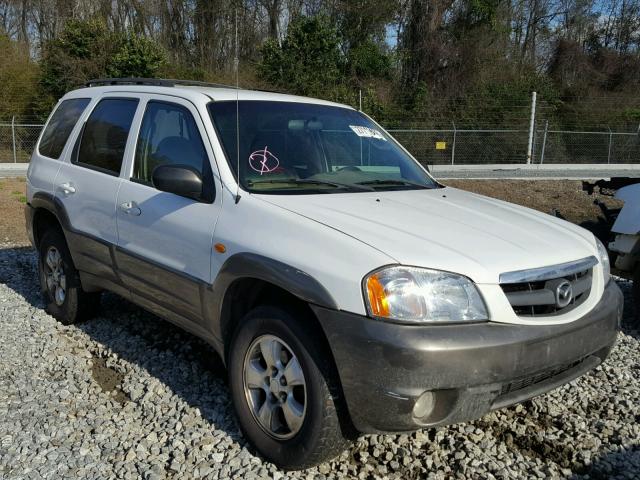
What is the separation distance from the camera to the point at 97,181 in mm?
4480

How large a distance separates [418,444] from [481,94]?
26237mm

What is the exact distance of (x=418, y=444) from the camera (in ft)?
11.0

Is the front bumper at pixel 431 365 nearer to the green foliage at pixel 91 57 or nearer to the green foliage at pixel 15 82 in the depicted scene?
the green foliage at pixel 91 57

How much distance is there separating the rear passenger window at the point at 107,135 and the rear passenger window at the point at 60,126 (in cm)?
30

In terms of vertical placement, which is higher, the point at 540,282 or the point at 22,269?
the point at 540,282

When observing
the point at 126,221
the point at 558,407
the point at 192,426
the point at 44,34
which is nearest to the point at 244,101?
the point at 126,221

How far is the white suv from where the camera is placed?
2664 millimetres

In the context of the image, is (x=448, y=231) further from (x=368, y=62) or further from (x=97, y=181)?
(x=368, y=62)

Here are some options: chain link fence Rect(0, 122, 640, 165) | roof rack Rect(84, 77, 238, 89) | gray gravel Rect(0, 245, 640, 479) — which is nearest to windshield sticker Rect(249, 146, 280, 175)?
roof rack Rect(84, 77, 238, 89)

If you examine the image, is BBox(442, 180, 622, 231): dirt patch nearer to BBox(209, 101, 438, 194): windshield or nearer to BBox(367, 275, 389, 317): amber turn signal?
BBox(209, 101, 438, 194): windshield

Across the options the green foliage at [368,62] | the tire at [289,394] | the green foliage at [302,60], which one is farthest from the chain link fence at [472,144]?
the tire at [289,394]

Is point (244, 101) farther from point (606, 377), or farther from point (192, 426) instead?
point (606, 377)

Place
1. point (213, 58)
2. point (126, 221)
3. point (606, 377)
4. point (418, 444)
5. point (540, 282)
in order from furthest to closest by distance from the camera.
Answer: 1. point (213, 58)
2. point (606, 377)
3. point (126, 221)
4. point (418, 444)
5. point (540, 282)

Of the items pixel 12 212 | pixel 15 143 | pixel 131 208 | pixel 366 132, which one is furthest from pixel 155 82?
pixel 15 143
